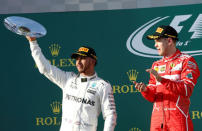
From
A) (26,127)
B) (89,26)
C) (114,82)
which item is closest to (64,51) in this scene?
(89,26)

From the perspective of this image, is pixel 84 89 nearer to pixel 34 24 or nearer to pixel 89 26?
pixel 34 24

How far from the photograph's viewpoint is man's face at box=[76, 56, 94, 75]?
122 inches

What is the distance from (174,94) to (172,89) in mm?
128

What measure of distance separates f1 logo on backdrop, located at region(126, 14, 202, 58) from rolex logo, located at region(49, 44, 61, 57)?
96cm

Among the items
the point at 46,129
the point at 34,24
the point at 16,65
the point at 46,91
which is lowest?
the point at 46,129

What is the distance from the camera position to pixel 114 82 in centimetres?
459

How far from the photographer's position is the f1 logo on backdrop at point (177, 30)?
4.51m

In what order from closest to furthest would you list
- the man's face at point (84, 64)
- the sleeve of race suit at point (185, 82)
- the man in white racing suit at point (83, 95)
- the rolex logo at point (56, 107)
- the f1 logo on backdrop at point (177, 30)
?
the sleeve of race suit at point (185, 82), the man in white racing suit at point (83, 95), the man's face at point (84, 64), the f1 logo on backdrop at point (177, 30), the rolex logo at point (56, 107)

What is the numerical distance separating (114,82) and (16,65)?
1.37 meters

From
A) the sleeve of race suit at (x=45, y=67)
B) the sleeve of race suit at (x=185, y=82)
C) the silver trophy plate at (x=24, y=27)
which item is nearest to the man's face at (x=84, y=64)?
the sleeve of race suit at (x=45, y=67)

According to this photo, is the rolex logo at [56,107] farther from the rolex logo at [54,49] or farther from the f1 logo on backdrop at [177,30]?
the f1 logo on backdrop at [177,30]

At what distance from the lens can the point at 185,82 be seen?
9.09 ft

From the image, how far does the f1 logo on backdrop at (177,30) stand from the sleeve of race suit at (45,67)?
5.45 feet

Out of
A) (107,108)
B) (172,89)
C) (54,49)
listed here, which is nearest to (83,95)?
(107,108)
